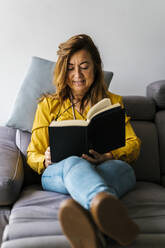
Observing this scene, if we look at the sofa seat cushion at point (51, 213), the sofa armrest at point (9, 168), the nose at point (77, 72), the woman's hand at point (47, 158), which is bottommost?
the sofa seat cushion at point (51, 213)

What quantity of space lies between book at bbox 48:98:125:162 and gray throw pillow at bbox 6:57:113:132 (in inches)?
19.1

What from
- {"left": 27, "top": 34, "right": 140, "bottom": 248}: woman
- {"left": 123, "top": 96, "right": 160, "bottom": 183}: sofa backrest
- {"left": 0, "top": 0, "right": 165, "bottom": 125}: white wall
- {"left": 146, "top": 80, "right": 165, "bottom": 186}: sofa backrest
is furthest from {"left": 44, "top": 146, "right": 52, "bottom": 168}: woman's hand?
{"left": 0, "top": 0, "right": 165, "bottom": 125}: white wall

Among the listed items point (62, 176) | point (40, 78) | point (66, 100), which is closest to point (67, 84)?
point (66, 100)

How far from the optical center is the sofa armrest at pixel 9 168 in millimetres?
1539

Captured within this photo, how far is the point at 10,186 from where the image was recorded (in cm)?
154

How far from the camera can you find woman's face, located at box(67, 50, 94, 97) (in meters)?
1.80

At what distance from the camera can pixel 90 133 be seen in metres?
1.50

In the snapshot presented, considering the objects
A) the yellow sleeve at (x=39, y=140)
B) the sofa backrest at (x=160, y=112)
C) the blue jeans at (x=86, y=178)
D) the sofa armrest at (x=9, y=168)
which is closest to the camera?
the blue jeans at (x=86, y=178)

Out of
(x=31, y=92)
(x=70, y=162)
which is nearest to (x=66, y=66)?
(x=31, y=92)

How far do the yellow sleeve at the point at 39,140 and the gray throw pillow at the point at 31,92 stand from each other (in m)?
0.15

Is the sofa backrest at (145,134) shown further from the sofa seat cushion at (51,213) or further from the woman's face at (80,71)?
the woman's face at (80,71)

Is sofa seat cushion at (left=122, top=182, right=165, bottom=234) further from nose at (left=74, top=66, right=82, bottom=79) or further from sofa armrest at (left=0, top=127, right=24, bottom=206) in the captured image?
nose at (left=74, top=66, right=82, bottom=79)

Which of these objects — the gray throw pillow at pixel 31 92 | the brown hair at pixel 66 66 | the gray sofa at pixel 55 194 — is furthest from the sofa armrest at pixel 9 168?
the brown hair at pixel 66 66

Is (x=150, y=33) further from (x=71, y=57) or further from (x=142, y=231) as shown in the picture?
(x=142, y=231)
